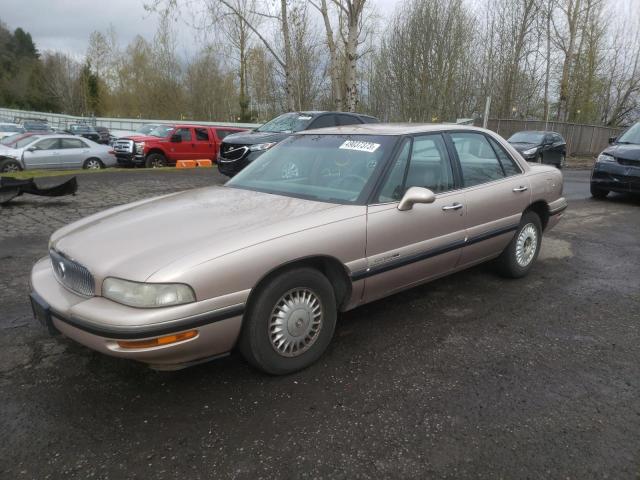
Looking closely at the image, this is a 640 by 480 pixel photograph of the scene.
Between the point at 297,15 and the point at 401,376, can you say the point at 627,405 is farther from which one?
the point at 297,15

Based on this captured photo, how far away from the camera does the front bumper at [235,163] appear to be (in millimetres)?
10258

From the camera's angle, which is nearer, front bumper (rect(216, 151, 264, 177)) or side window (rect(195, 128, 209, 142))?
front bumper (rect(216, 151, 264, 177))

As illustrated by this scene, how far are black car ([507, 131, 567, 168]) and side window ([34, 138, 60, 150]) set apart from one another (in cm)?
1570

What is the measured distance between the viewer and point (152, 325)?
2.29 metres

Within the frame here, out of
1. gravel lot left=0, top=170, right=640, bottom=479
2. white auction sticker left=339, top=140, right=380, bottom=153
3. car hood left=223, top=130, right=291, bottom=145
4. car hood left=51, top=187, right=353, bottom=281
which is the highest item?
car hood left=223, top=130, right=291, bottom=145

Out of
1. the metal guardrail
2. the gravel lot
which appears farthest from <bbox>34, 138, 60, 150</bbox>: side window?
the metal guardrail

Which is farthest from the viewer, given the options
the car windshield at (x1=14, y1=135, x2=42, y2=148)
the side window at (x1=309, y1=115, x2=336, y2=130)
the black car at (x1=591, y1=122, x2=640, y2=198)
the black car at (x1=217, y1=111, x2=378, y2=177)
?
the car windshield at (x1=14, y1=135, x2=42, y2=148)

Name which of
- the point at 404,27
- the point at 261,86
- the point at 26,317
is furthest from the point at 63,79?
the point at 26,317

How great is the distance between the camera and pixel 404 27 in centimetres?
3088

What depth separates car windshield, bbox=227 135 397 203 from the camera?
132 inches

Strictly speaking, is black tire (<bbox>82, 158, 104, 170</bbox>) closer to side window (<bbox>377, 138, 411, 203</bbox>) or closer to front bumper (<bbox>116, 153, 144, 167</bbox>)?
front bumper (<bbox>116, 153, 144, 167</bbox>)

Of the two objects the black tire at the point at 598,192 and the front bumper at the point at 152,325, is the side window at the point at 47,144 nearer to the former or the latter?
the front bumper at the point at 152,325

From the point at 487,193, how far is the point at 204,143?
14.7m

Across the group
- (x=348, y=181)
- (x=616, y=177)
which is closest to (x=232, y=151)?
(x=348, y=181)
